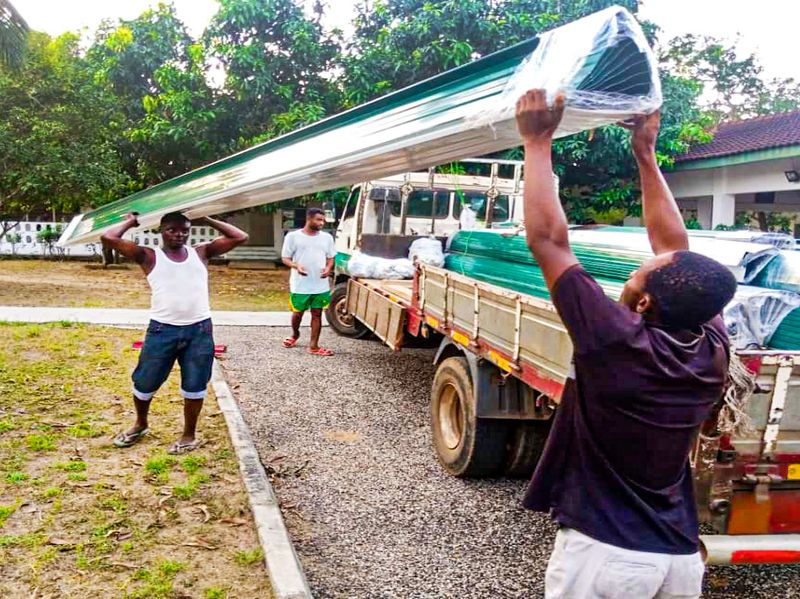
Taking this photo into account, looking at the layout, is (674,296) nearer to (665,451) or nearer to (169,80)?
(665,451)

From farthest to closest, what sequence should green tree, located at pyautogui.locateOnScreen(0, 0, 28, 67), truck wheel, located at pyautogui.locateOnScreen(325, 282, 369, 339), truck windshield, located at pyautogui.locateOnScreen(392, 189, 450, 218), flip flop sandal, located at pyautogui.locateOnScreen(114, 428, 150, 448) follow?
green tree, located at pyautogui.locateOnScreen(0, 0, 28, 67)
truck wheel, located at pyautogui.locateOnScreen(325, 282, 369, 339)
truck windshield, located at pyautogui.locateOnScreen(392, 189, 450, 218)
flip flop sandal, located at pyautogui.locateOnScreen(114, 428, 150, 448)

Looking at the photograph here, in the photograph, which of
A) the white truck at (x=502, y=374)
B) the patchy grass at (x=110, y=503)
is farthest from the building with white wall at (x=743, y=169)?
the patchy grass at (x=110, y=503)

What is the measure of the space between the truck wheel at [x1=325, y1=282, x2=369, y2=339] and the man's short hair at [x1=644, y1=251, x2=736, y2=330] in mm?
8088

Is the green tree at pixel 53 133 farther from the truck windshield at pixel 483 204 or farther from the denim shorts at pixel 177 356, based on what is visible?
the denim shorts at pixel 177 356

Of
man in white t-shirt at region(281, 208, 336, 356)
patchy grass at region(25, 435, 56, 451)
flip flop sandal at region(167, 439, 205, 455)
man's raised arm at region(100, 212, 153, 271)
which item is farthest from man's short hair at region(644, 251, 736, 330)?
man in white t-shirt at region(281, 208, 336, 356)

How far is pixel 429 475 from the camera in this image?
484 centimetres

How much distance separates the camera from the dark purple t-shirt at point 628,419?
163 cm

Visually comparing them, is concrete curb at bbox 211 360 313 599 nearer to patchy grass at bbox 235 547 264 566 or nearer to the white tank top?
patchy grass at bbox 235 547 264 566

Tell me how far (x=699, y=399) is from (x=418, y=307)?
4278mm

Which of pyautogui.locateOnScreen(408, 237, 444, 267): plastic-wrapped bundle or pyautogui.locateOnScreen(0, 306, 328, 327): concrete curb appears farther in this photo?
pyautogui.locateOnScreen(0, 306, 328, 327): concrete curb

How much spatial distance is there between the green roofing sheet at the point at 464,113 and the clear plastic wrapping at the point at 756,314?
5.05ft

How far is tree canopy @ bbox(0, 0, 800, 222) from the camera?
13.2 m

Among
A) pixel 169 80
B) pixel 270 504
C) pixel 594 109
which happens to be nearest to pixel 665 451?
pixel 594 109

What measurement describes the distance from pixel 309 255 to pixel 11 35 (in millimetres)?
5852
